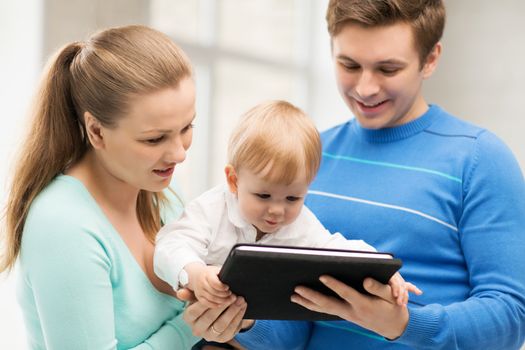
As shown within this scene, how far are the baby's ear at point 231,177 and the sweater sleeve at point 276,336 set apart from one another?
0.31m

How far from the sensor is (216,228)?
5.54ft

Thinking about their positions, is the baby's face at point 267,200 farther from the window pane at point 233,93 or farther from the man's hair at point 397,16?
the window pane at point 233,93

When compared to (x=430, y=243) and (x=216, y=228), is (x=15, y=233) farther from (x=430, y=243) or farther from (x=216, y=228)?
(x=430, y=243)

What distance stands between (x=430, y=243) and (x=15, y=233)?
0.91 metres

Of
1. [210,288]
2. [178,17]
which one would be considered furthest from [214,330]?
[178,17]

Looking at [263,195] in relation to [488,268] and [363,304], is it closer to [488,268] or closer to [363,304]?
[363,304]

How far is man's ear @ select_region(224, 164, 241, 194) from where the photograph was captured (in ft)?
5.63

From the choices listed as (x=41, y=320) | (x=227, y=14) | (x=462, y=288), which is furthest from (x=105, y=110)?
(x=227, y=14)

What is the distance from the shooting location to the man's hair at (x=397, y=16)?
1768mm

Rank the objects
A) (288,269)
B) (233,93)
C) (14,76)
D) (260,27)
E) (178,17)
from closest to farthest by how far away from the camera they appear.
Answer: (288,269) → (14,76) → (178,17) → (233,93) → (260,27)

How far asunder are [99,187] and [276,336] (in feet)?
1.74

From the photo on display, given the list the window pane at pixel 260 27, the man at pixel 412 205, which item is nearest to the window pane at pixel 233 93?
the window pane at pixel 260 27

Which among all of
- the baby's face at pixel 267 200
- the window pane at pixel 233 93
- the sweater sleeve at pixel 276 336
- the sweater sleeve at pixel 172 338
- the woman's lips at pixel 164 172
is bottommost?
the window pane at pixel 233 93

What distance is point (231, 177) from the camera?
172 centimetres
